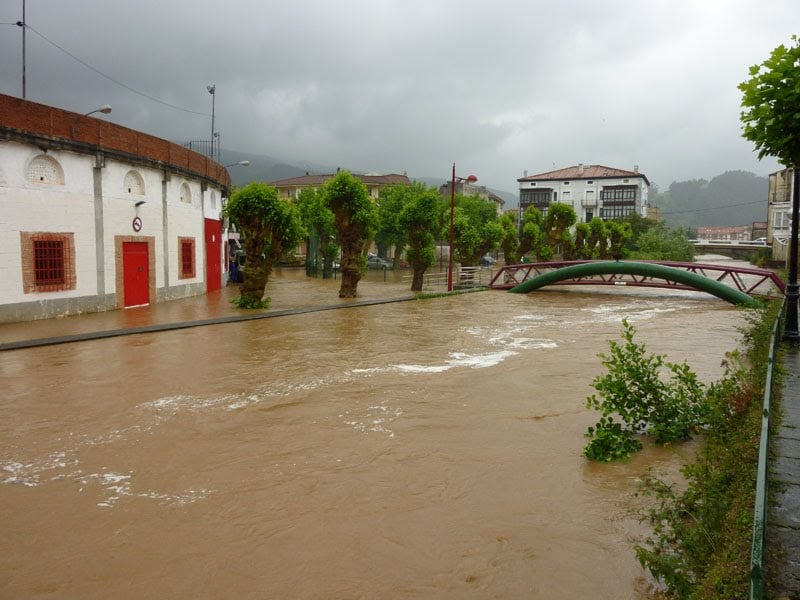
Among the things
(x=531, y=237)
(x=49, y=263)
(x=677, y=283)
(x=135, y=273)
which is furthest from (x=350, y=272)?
(x=531, y=237)

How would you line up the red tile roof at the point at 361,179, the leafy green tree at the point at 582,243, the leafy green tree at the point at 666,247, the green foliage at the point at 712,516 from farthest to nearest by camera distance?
the red tile roof at the point at 361,179, the leafy green tree at the point at 666,247, the leafy green tree at the point at 582,243, the green foliage at the point at 712,516

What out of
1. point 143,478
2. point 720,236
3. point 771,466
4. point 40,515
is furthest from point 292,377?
point 720,236

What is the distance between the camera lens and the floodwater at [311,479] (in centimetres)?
462

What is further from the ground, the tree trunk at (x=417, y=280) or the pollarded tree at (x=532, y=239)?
the pollarded tree at (x=532, y=239)

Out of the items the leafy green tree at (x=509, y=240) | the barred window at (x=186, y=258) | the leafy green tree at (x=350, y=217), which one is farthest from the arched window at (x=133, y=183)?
the leafy green tree at (x=509, y=240)

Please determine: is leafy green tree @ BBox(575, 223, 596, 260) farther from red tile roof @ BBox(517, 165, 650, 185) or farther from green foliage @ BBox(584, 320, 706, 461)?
green foliage @ BBox(584, 320, 706, 461)

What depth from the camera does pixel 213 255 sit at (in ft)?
99.3

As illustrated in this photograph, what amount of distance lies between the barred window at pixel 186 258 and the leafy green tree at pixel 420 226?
11.4 metres

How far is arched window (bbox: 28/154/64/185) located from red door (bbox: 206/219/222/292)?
10.1 meters

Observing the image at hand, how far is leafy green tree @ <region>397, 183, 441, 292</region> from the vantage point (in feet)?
105

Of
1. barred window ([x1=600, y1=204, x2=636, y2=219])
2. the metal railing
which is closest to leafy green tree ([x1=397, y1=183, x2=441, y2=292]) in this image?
the metal railing

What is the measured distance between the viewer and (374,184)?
82.2 metres

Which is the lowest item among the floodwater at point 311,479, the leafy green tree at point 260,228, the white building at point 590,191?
the floodwater at point 311,479

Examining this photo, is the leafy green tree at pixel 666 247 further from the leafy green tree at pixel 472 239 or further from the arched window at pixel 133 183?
the arched window at pixel 133 183
